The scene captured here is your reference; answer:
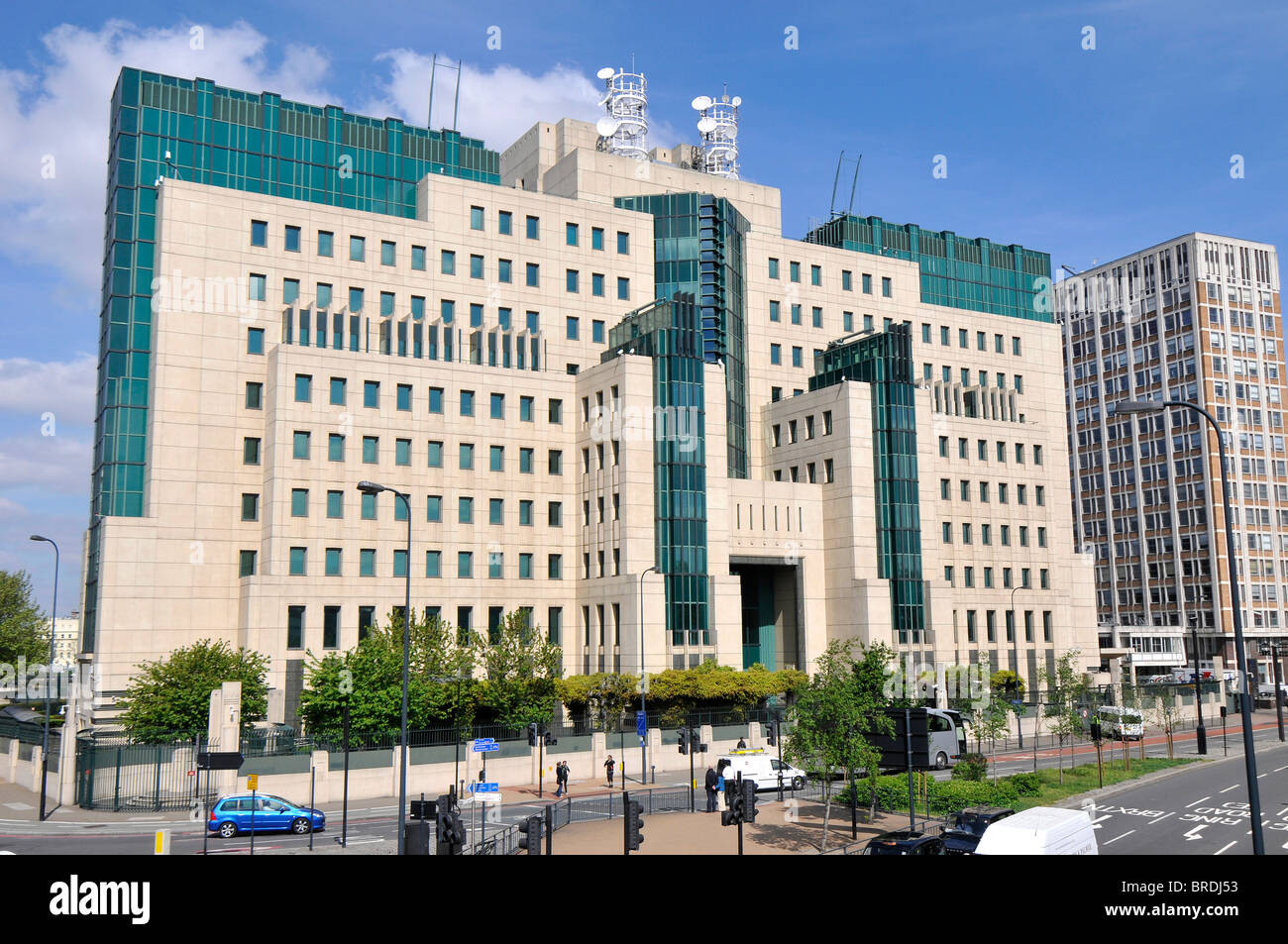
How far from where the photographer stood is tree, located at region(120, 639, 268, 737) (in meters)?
48.6

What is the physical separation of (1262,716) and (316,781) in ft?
254

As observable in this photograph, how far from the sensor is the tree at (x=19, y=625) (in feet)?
308

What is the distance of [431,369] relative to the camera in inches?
2734

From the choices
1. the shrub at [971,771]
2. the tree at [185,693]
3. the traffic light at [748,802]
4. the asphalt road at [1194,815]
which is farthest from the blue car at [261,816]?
the asphalt road at [1194,815]

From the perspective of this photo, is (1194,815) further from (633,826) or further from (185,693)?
(185,693)

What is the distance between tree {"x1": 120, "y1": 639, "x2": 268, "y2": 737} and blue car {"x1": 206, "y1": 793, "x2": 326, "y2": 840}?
45.3 feet

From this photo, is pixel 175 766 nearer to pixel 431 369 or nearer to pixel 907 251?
pixel 431 369

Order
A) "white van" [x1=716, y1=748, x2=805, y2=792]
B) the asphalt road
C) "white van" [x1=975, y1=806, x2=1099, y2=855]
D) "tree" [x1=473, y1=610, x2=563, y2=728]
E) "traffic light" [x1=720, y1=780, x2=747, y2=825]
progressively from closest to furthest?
1. "white van" [x1=975, y1=806, x2=1099, y2=855]
2. "traffic light" [x1=720, y1=780, x2=747, y2=825]
3. the asphalt road
4. "white van" [x1=716, y1=748, x2=805, y2=792]
5. "tree" [x1=473, y1=610, x2=563, y2=728]

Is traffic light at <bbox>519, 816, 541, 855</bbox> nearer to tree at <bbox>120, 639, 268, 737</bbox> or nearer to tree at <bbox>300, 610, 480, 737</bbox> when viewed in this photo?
tree at <bbox>300, 610, 480, 737</bbox>

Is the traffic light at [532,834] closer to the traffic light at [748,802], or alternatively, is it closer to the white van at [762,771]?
the traffic light at [748,802]

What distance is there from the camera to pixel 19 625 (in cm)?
9688

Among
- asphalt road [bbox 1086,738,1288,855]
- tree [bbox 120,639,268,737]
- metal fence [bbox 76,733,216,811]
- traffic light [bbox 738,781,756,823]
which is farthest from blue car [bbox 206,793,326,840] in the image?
asphalt road [bbox 1086,738,1288,855]

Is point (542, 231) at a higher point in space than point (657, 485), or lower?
higher
